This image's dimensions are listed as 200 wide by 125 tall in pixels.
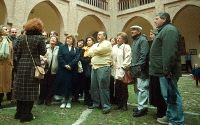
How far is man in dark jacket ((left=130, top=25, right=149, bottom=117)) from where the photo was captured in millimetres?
4648

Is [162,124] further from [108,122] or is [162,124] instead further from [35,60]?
[35,60]

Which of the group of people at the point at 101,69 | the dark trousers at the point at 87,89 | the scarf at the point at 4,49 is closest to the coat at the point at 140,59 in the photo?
the group of people at the point at 101,69

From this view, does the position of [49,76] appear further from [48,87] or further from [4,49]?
[4,49]

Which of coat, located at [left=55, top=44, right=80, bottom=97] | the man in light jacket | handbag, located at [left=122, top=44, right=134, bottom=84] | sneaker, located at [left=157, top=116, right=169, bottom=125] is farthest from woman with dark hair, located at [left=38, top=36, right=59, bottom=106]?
sneaker, located at [left=157, top=116, right=169, bottom=125]

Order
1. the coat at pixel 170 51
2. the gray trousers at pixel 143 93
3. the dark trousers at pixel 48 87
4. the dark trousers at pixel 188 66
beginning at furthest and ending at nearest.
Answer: the dark trousers at pixel 188 66, the dark trousers at pixel 48 87, the gray trousers at pixel 143 93, the coat at pixel 170 51

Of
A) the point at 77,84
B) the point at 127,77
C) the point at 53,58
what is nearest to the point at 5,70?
the point at 53,58

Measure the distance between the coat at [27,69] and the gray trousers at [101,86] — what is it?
1361 mm

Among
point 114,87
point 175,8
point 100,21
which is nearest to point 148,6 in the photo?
point 175,8

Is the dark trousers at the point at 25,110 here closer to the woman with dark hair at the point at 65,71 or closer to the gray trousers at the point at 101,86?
the woman with dark hair at the point at 65,71

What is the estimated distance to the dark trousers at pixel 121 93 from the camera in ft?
17.4

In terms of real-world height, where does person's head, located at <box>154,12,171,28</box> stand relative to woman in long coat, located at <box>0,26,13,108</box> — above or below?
above

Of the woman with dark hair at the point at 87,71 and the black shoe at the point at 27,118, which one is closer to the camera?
the black shoe at the point at 27,118

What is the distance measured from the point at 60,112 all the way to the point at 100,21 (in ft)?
49.5

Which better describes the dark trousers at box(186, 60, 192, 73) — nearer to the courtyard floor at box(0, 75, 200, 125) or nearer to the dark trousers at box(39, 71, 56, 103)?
the courtyard floor at box(0, 75, 200, 125)
